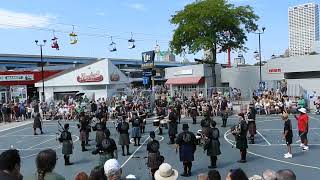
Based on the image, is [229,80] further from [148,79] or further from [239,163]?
[239,163]

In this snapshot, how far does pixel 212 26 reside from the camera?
52.6 metres

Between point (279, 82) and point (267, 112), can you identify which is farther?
point (279, 82)

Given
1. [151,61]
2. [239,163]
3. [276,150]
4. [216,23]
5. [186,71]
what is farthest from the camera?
[186,71]

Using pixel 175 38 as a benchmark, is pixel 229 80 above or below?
below

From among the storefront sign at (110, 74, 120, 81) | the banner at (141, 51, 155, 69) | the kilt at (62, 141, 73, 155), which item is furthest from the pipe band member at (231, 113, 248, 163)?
the storefront sign at (110, 74, 120, 81)

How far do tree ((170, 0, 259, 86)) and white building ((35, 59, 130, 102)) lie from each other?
8.68m

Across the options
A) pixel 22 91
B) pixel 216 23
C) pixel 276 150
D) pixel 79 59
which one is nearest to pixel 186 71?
pixel 216 23

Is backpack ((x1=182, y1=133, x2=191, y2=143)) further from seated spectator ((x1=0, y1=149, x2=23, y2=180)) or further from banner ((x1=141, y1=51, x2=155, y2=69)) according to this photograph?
banner ((x1=141, y1=51, x2=155, y2=69))

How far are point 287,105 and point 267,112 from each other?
59.9 inches

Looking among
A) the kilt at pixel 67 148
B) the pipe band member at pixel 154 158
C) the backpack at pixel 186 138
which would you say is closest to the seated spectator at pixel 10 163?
the pipe band member at pixel 154 158

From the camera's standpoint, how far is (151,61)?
4431 centimetres

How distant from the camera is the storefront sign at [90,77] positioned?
4828 centimetres

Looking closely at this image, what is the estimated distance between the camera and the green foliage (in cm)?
5184

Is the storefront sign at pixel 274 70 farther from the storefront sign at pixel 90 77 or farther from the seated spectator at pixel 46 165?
the seated spectator at pixel 46 165
